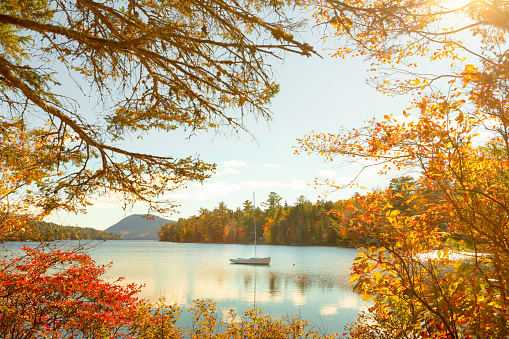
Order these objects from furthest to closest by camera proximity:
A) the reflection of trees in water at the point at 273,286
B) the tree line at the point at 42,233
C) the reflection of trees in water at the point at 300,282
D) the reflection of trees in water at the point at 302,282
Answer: the reflection of trees in water at the point at 300,282 → the reflection of trees in water at the point at 302,282 → the reflection of trees in water at the point at 273,286 → the tree line at the point at 42,233

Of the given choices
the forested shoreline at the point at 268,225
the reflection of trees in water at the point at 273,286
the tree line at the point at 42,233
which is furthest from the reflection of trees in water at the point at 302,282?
the forested shoreline at the point at 268,225

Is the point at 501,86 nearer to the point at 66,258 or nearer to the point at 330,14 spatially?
the point at 330,14

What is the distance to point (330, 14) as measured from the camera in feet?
12.4

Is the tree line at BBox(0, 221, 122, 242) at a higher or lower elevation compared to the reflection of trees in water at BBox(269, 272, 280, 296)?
higher

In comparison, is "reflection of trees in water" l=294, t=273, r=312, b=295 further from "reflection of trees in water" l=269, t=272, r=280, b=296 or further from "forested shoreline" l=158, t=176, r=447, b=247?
"forested shoreline" l=158, t=176, r=447, b=247

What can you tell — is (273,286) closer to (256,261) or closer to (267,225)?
(256,261)

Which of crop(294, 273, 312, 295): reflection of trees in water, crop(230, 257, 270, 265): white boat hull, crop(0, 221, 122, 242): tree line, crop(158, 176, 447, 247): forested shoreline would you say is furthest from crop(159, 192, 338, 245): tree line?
crop(0, 221, 122, 242): tree line

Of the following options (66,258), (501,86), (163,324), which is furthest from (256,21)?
(163,324)

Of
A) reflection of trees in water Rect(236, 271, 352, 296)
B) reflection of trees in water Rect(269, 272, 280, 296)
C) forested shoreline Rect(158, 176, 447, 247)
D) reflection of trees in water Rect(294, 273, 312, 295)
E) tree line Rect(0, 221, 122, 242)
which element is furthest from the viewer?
forested shoreline Rect(158, 176, 447, 247)

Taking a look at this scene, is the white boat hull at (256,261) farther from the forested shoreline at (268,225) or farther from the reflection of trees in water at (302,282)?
the forested shoreline at (268,225)

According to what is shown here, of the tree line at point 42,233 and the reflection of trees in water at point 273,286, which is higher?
the tree line at point 42,233

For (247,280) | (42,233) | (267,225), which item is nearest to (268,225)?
(267,225)

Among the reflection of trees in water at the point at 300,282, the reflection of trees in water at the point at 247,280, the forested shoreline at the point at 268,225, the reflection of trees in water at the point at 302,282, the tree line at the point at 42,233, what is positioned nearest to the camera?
the tree line at the point at 42,233

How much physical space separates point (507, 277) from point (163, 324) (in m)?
4.99
